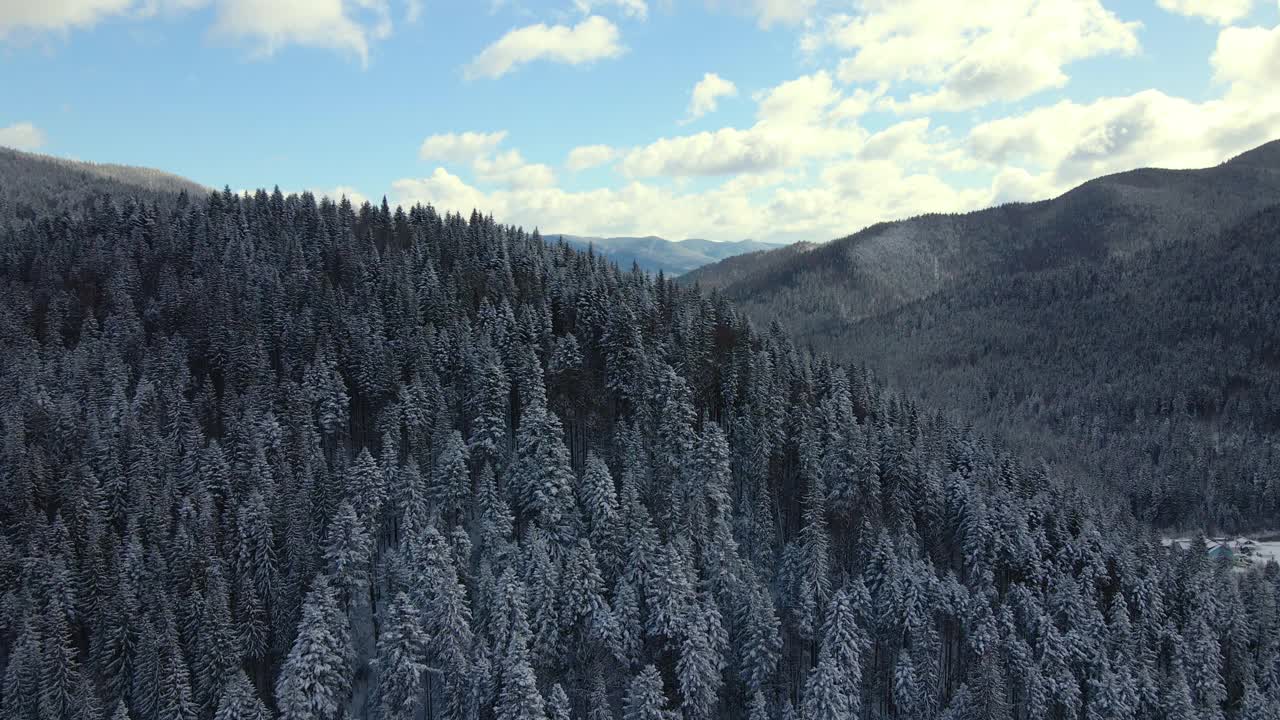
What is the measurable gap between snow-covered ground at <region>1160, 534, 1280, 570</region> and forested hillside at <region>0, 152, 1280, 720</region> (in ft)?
168

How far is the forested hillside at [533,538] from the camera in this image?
58938 mm

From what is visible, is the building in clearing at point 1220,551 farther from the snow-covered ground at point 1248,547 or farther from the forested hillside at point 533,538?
the forested hillside at point 533,538

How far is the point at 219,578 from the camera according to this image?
201ft

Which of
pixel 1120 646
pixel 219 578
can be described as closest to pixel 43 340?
pixel 219 578

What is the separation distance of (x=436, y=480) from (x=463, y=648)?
1918 cm

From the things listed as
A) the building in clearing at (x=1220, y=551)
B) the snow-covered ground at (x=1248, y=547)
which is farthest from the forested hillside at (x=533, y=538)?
the snow-covered ground at (x=1248, y=547)

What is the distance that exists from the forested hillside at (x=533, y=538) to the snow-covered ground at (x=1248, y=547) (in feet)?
168

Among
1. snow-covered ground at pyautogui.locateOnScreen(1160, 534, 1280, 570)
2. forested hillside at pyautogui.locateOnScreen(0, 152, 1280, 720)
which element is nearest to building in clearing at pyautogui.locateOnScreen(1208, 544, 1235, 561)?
snow-covered ground at pyautogui.locateOnScreen(1160, 534, 1280, 570)

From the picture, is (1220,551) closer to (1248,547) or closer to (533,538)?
(1248,547)

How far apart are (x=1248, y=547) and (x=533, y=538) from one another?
5776 inches

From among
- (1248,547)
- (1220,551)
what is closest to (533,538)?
(1220,551)

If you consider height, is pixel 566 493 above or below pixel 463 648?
above

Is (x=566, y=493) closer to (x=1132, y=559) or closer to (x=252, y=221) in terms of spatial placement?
(x=1132, y=559)

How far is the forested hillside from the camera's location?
58.9m
